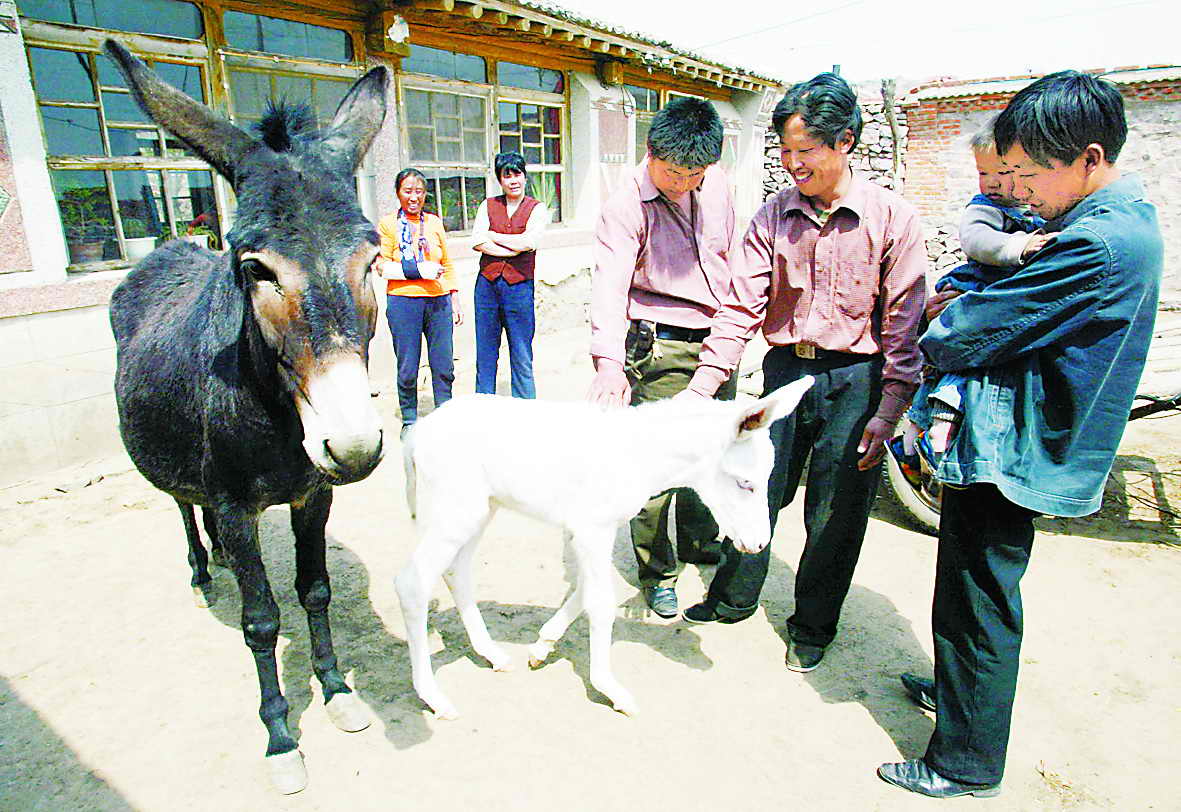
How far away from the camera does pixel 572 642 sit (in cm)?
323

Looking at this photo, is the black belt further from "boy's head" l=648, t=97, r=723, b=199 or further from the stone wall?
the stone wall

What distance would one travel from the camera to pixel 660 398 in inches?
133

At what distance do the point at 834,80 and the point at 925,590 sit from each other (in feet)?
8.55

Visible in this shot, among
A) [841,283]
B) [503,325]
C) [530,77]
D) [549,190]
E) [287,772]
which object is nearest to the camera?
[287,772]

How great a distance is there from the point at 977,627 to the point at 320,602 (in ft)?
7.79

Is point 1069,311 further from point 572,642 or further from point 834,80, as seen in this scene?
point 572,642

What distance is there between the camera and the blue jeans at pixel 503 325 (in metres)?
6.10

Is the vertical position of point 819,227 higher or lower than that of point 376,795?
higher

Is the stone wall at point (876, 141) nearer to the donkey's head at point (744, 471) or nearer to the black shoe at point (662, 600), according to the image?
the black shoe at point (662, 600)

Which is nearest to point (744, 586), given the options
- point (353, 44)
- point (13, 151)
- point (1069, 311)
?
point (1069, 311)

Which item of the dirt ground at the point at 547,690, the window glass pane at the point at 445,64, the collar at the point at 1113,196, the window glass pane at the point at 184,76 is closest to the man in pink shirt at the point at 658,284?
the dirt ground at the point at 547,690

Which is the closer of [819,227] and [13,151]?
[819,227]

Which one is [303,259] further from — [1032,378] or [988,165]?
[988,165]

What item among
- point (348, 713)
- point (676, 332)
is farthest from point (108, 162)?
point (348, 713)
